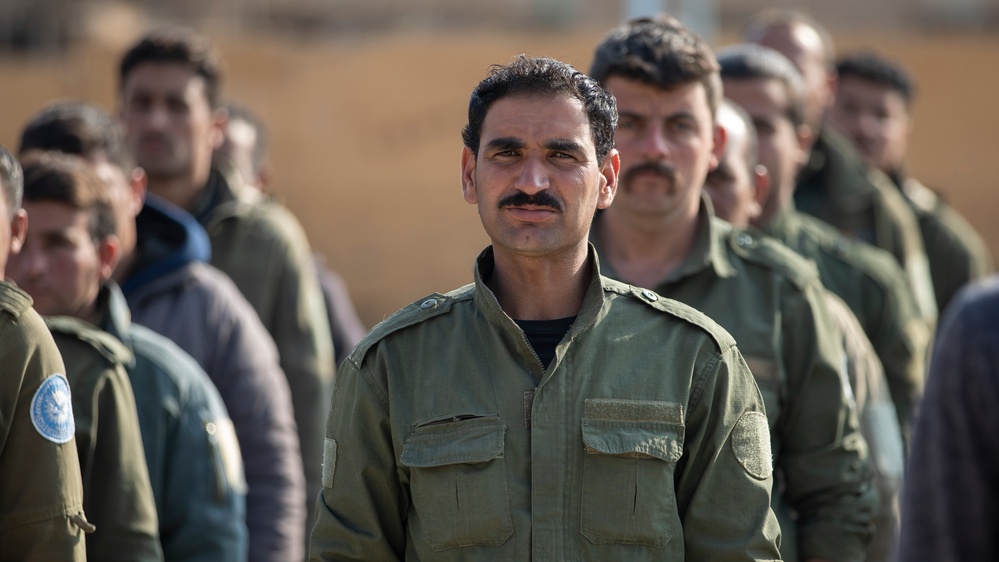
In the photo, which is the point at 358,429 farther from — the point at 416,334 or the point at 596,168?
the point at 596,168

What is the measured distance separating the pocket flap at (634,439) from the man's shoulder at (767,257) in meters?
1.08

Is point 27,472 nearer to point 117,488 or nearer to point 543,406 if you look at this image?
point 117,488

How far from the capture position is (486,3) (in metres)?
17.6

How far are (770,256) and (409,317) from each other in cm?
126

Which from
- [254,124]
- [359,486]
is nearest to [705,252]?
[359,486]

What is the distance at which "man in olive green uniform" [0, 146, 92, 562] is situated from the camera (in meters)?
2.74

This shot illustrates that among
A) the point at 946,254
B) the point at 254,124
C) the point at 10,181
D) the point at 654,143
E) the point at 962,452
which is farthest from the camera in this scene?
the point at 254,124

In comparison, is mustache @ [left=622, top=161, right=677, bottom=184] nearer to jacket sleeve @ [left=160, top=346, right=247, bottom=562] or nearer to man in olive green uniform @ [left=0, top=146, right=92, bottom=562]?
jacket sleeve @ [left=160, top=346, right=247, bottom=562]

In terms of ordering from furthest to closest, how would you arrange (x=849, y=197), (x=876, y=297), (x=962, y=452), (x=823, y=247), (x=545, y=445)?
(x=849, y=197) → (x=823, y=247) → (x=876, y=297) → (x=545, y=445) → (x=962, y=452)

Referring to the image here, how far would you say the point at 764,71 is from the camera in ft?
16.3

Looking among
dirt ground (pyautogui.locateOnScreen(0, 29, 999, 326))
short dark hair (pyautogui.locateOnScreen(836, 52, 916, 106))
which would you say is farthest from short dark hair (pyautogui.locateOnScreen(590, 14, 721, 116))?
dirt ground (pyautogui.locateOnScreen(0, 29, 999, 326))

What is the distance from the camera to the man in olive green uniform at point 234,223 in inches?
203

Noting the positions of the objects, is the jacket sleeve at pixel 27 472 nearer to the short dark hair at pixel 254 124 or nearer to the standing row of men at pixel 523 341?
the standing row of men at pixel 523 341

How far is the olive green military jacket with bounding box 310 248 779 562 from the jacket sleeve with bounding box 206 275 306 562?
153 centimetres
